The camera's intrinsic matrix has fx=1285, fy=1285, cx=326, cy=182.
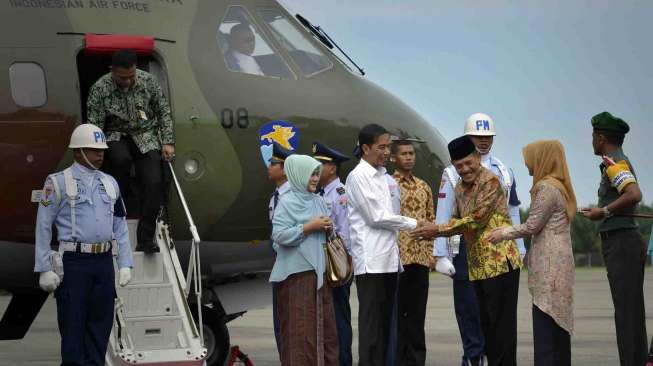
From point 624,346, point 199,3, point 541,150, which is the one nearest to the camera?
point 541,150

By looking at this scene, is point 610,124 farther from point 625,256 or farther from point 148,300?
point 148,300

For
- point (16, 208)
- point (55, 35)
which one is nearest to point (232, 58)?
point (55, 35)

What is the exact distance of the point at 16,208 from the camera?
10.0 meters

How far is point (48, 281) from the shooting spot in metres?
8.50

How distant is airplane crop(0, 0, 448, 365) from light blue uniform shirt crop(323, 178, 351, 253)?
1.67ft

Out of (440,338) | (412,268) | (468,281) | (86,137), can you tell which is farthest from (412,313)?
(440,338)

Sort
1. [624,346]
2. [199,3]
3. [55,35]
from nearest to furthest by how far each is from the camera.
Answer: [624,346] < [55,35] < [199,3]

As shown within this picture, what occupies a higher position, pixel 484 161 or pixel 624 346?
pixel 484 161

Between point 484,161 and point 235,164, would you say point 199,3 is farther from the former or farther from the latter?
point 484,161

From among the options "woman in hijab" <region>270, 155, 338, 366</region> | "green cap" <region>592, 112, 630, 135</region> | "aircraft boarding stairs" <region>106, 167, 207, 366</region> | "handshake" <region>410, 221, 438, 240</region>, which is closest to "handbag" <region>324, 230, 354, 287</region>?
"woman in hijab" <region>270, 155, 338, 366</region>

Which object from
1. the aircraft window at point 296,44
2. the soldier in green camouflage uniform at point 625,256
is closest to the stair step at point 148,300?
the aircraft window at point 296,44

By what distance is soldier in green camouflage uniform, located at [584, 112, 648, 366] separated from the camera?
30.6ft

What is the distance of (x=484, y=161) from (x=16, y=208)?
3.83m

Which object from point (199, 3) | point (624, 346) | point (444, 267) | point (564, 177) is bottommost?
point (624, 346)
